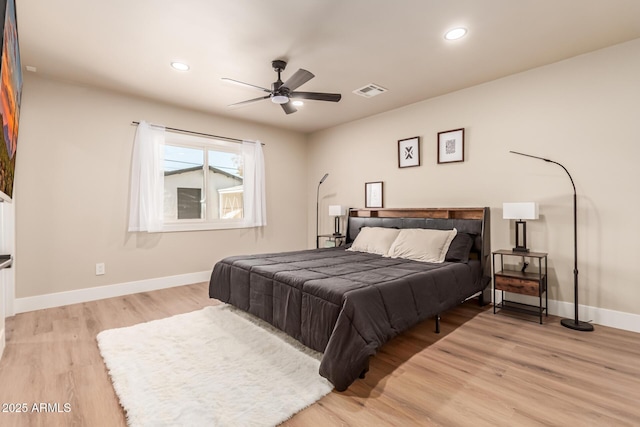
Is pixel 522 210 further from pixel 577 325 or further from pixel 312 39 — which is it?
pixel 312 39

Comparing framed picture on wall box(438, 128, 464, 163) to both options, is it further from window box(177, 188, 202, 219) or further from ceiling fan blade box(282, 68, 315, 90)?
window box(177, 188, 202, 219)

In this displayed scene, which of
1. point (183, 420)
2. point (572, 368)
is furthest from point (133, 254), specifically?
point (572, 368)

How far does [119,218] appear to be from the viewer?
4.00 meters

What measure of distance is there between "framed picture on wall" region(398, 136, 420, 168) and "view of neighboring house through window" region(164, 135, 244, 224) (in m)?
2.69

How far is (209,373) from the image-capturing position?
205cm

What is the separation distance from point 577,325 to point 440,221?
1.69 m

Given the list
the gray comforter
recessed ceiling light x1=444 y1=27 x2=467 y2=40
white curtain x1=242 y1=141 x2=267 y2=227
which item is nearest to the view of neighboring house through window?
white curtain x1=242 y1=141 x2=267 y2=227

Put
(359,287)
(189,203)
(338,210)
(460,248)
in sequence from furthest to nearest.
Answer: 1. (338,210)
2. (189,203)
3. (460,248)
4. (359,287)

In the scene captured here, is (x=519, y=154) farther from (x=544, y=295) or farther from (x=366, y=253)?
(x=366, y=253)

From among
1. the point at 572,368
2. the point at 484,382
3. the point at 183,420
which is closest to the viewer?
the point at 183,420

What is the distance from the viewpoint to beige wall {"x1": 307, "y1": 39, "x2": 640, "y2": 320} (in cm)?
281

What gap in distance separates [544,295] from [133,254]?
5117mm

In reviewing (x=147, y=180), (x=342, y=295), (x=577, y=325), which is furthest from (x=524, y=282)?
(x=147, y=180)

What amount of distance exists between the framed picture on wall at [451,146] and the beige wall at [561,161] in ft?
0.28
